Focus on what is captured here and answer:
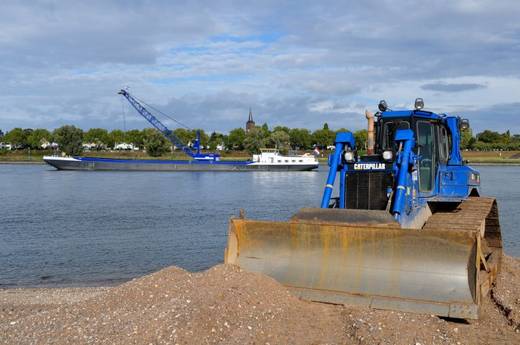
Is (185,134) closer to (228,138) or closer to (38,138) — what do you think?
(228,138)

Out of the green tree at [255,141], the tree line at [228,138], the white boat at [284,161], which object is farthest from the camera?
the tree line at [228,138]

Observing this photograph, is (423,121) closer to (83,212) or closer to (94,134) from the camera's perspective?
(83,212)

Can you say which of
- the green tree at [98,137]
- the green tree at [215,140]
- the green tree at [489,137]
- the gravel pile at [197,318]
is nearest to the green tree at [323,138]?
the green tree at [215,140]

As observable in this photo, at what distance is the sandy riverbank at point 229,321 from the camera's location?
7340 millimetres

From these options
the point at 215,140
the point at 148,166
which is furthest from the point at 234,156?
the point at 148,166

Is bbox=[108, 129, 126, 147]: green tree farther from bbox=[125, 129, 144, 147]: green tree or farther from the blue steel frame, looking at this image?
the blue steel frame

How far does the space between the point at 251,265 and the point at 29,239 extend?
1305 centimetres

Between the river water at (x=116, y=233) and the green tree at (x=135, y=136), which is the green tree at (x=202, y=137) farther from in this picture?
the river water at (x=116, y=233)

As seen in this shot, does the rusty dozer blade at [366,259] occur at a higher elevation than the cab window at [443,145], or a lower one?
lower

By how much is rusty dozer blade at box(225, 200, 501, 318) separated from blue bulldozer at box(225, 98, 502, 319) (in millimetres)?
13

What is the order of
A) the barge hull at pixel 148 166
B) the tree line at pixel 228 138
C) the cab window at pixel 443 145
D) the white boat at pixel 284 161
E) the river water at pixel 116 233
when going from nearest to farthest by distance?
the cab window at pixel 443 145 < the river water at pixel 116 233 < the white boat at pixel 284 161 < the barge hull at pixel 148 166 < the tree line at pixel 228 138

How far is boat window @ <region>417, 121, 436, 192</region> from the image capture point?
1073cm

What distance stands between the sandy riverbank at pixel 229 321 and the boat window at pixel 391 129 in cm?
317

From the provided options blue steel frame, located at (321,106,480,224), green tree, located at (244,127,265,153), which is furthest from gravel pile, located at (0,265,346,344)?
green tree, located at (244,127,265,153)
